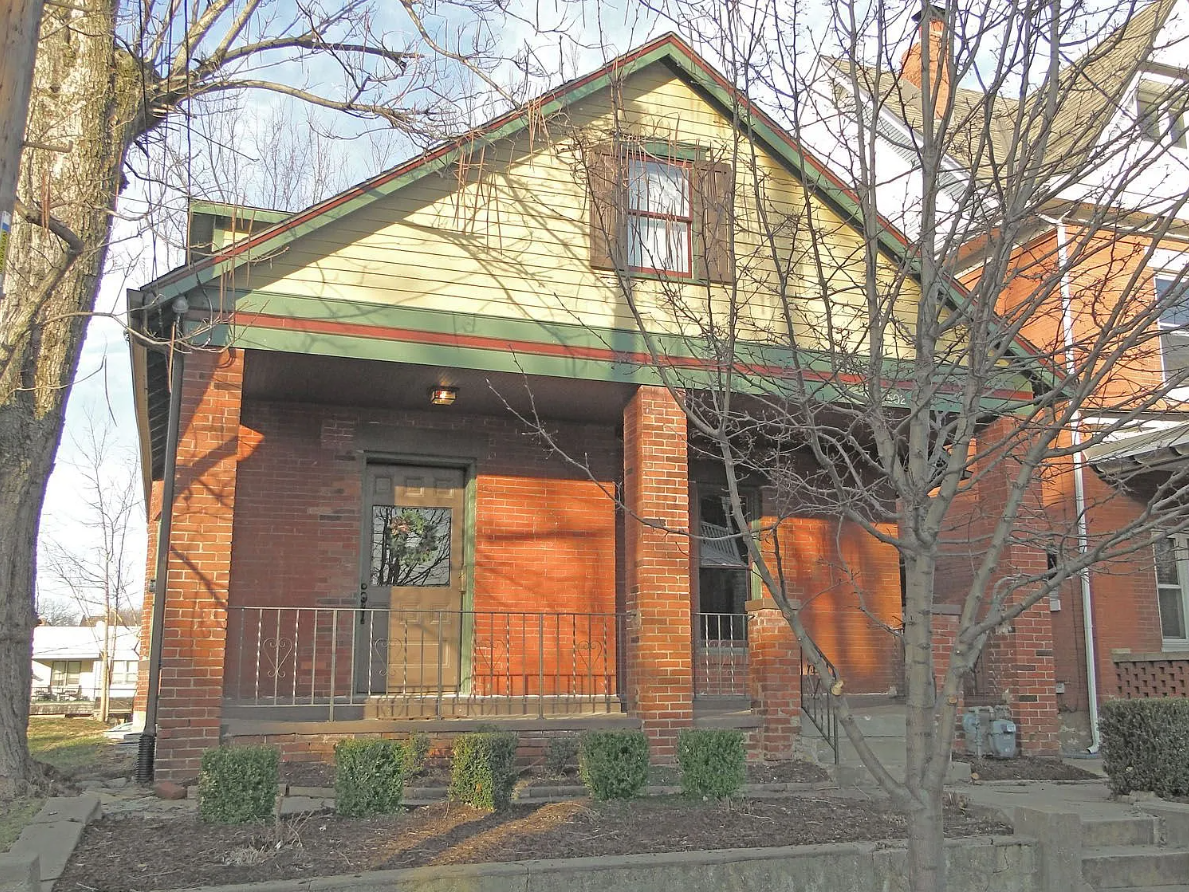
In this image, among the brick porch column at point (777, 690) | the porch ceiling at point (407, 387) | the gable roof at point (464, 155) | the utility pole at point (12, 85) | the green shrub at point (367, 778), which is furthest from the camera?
the brick porch column at point (777, 690)

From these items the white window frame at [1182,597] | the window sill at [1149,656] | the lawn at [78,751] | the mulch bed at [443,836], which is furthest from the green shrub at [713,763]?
the white window frame at [1182,597]

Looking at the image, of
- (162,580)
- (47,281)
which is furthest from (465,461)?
(47,281)

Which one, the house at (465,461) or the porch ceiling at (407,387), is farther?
the porch ceiling at (407,387)

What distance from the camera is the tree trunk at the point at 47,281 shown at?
289 inches

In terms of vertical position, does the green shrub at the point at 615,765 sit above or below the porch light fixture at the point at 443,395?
below

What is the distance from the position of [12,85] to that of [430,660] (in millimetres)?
8275

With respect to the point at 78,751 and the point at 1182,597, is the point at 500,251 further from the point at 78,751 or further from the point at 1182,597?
the point at 1182,597

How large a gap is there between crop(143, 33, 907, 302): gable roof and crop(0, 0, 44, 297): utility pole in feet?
15.5

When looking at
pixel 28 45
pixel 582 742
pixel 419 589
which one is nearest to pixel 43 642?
pixel 419 589

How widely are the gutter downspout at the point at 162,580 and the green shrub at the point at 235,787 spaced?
1.87 meters

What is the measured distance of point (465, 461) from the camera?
1120 cm

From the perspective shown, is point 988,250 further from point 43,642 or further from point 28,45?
point 43,642

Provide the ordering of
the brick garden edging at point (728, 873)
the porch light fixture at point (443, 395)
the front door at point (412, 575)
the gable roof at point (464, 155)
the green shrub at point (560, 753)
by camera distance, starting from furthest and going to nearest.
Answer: the front door at point (412, 575) < the porch light fixture at point (443, 395) < the green shrub at point (560, 753) < the gable roof at point (464, 155) < the brick garden edging at point (728, 873)

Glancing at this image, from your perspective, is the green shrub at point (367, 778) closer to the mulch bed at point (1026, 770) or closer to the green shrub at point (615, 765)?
the green shrub at point (615, 765)
